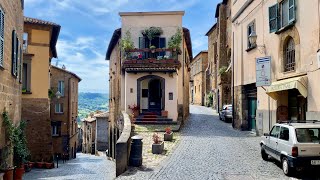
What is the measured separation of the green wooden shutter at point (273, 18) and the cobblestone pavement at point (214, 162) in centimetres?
580

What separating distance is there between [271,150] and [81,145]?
56.5 metres

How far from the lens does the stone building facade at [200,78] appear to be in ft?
171

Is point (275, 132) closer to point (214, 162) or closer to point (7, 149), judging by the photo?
point (214, 162)

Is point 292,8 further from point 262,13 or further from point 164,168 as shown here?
point 164,168

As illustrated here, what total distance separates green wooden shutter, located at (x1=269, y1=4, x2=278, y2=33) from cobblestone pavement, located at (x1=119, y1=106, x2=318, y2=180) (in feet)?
19.0

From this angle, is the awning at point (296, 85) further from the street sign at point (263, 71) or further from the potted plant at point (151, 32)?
the potted plant at point (151, 32)

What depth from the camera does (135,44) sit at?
24547 millimetres

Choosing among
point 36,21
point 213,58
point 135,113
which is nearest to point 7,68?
point 135,113

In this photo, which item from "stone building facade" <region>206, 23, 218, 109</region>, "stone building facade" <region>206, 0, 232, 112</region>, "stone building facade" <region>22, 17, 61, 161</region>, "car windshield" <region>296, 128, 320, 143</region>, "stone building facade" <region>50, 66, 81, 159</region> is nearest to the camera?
"car windshield" <region>296, 128, 320, 143</region>

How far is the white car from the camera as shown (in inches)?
373

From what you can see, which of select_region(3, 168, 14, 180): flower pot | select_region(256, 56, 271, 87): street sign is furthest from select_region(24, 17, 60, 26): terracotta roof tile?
select_region(3, 168, 14, 180): flower pot

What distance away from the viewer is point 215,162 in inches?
483

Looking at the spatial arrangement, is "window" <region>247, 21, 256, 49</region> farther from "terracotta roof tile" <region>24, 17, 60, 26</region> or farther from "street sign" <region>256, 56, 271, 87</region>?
"terracotta roof tile" <region>24, 17, 60, 26</region>

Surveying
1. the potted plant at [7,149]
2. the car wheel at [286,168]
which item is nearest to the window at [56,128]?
the potted plant at [7,149]
